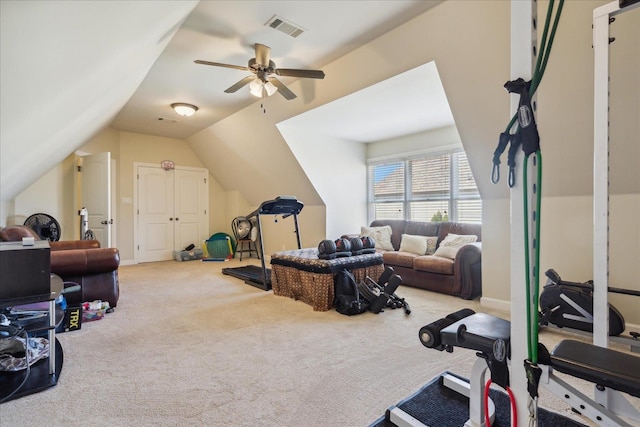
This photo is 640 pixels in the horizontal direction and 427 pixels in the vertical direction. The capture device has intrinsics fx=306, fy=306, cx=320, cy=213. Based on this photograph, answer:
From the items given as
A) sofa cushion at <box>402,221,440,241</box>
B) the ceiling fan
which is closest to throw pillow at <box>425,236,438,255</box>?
sofa cushion at <box>402,221,440,241</box>

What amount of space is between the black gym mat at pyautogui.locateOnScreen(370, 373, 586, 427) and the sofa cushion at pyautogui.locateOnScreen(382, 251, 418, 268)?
264cm

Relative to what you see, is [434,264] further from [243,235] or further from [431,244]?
[243,235]

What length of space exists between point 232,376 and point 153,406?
46 centimetres

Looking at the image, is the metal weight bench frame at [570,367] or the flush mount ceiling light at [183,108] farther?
the flush mount ceiling light at [183,108]

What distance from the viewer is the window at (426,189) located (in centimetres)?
501

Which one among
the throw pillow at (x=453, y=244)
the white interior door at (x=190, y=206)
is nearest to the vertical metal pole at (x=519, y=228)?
the throw pillow at (x=453, y=244)

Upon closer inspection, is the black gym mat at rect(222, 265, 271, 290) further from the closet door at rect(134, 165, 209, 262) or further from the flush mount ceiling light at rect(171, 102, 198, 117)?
the flush mount ceiling light at rect(171, 102, 198, 117)

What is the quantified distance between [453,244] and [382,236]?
1.29 m

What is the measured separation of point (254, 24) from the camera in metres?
2.81

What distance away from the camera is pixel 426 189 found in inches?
218

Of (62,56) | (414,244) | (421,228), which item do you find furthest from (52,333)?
(421,228)

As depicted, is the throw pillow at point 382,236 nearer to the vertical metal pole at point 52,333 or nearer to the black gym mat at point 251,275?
the black gym mat at point 251,275

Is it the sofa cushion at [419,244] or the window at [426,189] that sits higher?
the window at [426,189]

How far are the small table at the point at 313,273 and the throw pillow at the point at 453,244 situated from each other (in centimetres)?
99
